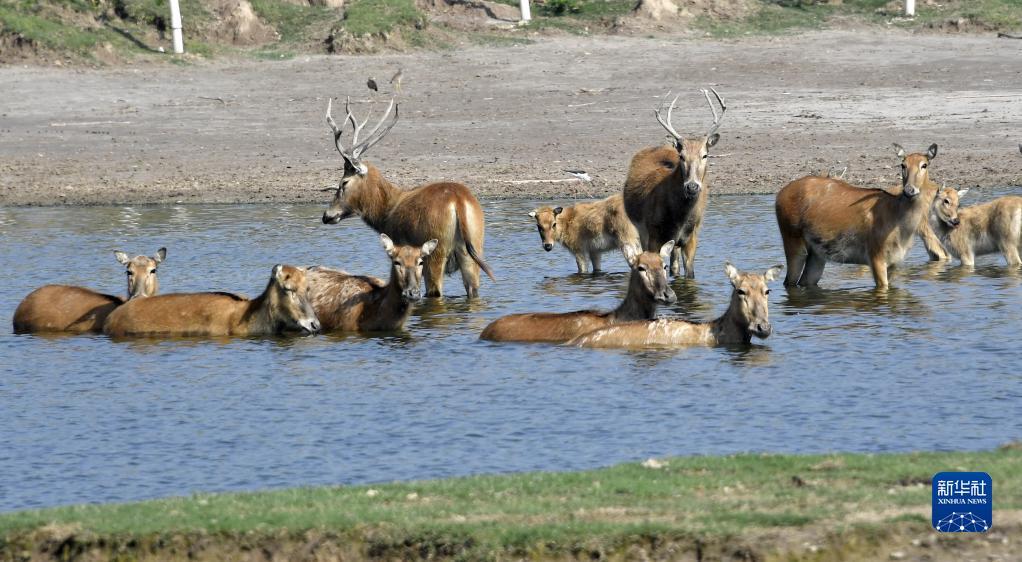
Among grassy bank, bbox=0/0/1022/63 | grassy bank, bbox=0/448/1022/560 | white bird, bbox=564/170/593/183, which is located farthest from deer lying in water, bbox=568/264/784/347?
grassy bank, bbox=0/0/1022/63

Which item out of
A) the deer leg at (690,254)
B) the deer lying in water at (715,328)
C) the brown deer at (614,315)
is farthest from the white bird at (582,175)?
the deer lying in water at (715,328)

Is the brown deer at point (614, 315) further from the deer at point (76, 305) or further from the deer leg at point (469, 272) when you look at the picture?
the deer at point (76, 305)

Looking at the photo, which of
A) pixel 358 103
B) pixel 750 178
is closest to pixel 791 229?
pixel 750 178

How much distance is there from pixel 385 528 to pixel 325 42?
23155mm

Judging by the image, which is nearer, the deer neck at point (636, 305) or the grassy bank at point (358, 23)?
the deer neck at point (636, 305)

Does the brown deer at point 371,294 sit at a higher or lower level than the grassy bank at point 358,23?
lower

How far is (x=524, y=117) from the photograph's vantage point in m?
27.7

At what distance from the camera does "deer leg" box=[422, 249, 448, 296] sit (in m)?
17.6

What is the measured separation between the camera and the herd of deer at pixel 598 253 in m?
14.8

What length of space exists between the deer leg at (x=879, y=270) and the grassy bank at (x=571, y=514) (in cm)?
749

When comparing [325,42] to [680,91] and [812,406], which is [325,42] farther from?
[812,406]

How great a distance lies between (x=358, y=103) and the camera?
27953 millimetres

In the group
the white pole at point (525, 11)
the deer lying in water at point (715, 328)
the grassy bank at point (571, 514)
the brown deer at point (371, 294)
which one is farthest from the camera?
the white pole at point (525, 11)

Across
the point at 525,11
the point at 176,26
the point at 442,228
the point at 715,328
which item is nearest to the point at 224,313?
the point at 442,228
